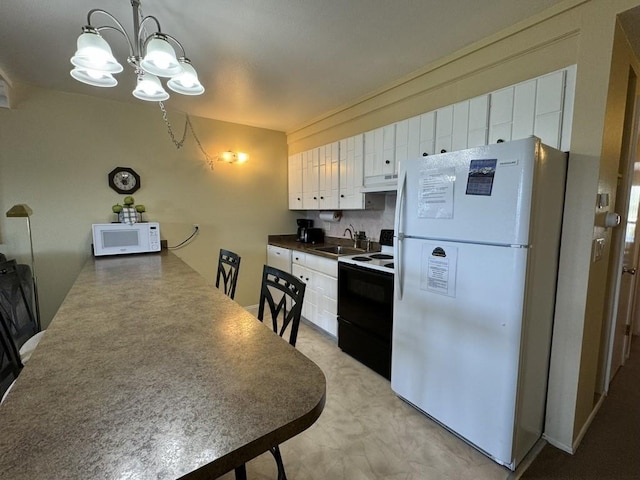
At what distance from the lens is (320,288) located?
3080mm

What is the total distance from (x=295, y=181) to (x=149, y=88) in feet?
7.82

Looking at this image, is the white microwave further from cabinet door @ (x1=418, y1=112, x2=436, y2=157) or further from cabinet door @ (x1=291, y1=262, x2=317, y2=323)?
cabinet door @ (x1=418, y1=112, x2=436, y2=157)

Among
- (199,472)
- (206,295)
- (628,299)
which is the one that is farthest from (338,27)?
(628,299)

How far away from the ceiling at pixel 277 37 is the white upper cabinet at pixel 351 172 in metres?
0.48

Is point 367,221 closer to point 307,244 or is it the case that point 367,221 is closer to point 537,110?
point 307,244

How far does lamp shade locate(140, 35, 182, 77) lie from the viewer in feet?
4.11

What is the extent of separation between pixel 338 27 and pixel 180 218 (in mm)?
2561

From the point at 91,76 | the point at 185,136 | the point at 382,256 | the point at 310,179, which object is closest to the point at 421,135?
the point at 382,256

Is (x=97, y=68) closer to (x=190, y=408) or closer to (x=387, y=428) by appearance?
(x=190, y=408)

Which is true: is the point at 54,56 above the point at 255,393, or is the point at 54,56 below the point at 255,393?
above

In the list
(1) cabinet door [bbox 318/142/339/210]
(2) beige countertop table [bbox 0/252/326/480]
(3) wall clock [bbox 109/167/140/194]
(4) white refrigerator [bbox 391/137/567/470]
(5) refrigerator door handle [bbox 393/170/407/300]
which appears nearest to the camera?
(2) beige countertop table [bbox 0/252/326/480]

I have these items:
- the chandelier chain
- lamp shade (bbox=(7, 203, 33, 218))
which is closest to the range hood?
the chandelier chain

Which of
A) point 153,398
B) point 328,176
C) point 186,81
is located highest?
point 186,81

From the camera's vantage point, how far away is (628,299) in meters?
2.49
